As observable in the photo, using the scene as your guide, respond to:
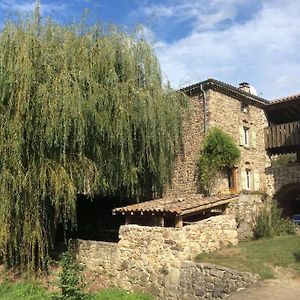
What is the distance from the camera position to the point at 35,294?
39.8 feet

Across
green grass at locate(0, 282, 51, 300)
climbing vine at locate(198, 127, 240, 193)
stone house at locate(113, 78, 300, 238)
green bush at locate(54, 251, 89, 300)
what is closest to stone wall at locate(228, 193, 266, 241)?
stone house at locate(113, 78, 300, 238)

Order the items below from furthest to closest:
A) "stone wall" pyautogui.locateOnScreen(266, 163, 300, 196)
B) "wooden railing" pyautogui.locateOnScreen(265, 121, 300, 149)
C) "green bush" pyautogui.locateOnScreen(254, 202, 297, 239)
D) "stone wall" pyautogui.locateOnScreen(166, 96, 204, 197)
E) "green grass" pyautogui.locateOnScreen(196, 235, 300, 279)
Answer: "stone wall" pyautogui.locateOnScreen(266, 163, 300, 196) → "wooden railing" pyautogui.locateOnScreen(265, 121, 300, 149) → "stone wall" pyautogui.locateOnScreen(166, 96, 204, 197) → "green bush" pyautogui.locateOnScreen(254, 202, 297, 239) → "green grass" pyautogui.locateOnScreen(196, 235, 300, 279)

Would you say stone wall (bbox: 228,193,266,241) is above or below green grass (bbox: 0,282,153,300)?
above

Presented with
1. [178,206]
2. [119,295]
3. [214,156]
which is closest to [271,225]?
[214,156]

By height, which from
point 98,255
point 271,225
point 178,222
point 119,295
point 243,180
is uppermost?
point 243,180

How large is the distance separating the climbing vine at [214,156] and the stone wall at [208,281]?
19.1ft

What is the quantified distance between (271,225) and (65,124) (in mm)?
9435

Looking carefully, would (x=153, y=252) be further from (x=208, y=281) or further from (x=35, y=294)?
(x=35, y=294)

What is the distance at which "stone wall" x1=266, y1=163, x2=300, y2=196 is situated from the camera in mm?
19000

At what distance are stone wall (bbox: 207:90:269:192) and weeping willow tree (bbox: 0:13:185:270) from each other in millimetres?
3335

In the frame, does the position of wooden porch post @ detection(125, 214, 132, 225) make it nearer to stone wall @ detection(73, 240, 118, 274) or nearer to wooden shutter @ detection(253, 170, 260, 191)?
stone wall @ detection(73, 240, 118, 274)

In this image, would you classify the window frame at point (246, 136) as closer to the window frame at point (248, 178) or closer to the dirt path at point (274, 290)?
the window frame at point (248, 178)

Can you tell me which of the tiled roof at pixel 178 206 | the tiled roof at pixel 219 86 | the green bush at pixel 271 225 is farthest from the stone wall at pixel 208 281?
the tiled roof at pixel 219 86

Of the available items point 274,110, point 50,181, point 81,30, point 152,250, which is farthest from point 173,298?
point 274,110
